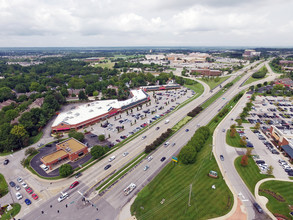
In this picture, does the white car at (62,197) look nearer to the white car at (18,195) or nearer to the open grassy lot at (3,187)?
the white car at (18,195)

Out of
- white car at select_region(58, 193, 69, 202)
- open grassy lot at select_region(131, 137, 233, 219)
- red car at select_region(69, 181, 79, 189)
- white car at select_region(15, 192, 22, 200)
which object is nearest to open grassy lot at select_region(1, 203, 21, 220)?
white car at select_region(15, 192, 22, 200)

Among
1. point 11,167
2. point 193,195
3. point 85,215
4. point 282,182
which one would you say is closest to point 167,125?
point 193,195

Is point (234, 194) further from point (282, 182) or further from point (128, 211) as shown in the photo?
point (128, 211)

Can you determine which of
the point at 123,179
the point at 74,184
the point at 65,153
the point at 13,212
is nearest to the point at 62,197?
the point at 74,184

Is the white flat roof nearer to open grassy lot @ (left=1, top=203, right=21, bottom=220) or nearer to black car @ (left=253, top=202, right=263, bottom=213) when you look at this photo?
open grassy lot @ (left=1, top=203, right=21, bottom=220)

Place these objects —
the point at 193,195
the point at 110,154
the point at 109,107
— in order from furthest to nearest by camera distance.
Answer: the point at 109,107, the point at 110,154, the point at 193,195
